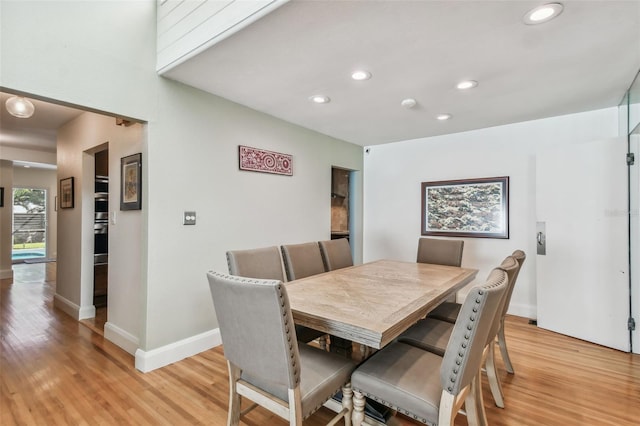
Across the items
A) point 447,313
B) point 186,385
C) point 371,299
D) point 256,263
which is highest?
point 256,263

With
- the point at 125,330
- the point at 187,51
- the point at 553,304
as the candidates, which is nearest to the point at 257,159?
the point at 187,51

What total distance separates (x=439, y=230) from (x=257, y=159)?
270cm

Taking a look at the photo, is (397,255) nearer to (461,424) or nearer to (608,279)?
(608,279)

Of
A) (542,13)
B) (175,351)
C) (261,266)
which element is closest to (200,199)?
(261,266)

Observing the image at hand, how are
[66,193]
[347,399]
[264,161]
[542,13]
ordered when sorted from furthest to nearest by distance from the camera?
[66,193] < [264,161] < [542,13] < [347,399]

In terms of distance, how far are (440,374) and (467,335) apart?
0.24 meters

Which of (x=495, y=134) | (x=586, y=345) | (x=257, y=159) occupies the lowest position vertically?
(x=586, y=345)

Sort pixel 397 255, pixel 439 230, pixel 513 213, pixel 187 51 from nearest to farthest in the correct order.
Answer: pixel 187 51 < pixel 513 213 < pixel 439 230 < pixel 397 255

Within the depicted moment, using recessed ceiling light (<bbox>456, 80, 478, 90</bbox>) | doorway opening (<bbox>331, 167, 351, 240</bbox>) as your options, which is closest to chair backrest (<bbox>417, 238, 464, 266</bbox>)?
recessed ceiling light (<bbox>456, 80, 478, 90</bbox>)

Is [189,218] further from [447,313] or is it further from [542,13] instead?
[542,13]

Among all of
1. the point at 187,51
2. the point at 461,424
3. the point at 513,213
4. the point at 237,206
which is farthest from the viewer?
the point at 513,213

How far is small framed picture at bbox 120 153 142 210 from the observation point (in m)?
2.56

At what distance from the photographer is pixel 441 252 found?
10.5 ft

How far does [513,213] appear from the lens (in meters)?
3.74
